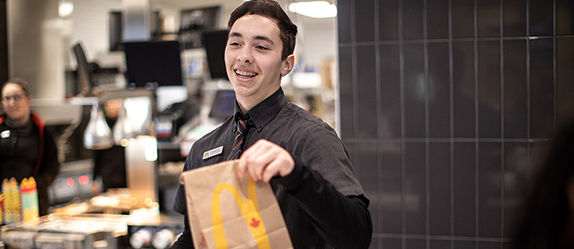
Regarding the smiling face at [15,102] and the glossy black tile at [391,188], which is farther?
the smiling face at [15,102]

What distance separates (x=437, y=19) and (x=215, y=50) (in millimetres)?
1671

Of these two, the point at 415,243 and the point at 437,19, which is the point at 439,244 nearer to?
the point at 415,243

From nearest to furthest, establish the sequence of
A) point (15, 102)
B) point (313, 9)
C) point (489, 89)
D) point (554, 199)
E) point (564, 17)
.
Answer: point (554, 199) < point (564, 17) < point (489, 89) < point (313, 9) < point (15, 102)

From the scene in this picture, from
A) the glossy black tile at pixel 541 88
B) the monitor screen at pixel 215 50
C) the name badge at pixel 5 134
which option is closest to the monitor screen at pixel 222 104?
the monitor screen at pixel 215 50

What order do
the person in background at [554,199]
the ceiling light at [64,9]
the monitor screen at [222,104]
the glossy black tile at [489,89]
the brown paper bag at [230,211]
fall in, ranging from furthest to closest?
the ceiling light at [64,9] < the monitor screen at [222,104] < the glossy black tile at [489,89] < the brown paper bag at [230,211] < the person in background at [554,199]

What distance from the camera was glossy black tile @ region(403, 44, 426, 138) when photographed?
3395 mm

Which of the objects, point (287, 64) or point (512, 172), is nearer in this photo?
point (287, 64)

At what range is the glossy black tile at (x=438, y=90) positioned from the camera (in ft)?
11.0

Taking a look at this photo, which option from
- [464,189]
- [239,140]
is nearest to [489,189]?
[464,189]

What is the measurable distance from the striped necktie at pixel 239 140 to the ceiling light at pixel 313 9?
306 centimetres

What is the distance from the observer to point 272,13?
149 centimetres

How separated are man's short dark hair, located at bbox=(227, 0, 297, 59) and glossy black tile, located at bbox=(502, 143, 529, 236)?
2.20 m

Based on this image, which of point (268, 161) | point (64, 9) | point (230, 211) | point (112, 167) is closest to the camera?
point (268, 161)

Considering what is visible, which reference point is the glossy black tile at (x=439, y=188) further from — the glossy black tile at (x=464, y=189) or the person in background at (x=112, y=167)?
the person in background at (x=112, y=167)
